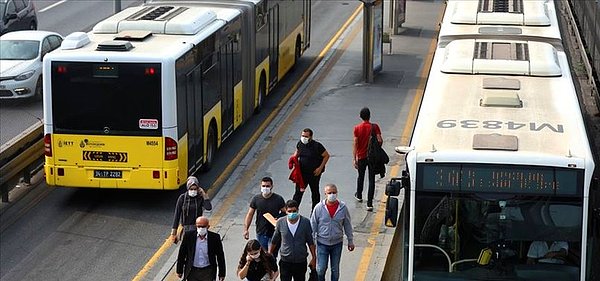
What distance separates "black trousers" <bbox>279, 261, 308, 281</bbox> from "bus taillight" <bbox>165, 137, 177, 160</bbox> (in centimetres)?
523

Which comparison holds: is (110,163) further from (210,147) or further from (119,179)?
(210,147)

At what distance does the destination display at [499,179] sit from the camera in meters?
Result: 12.0

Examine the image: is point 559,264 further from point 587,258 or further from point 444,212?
point 444,212

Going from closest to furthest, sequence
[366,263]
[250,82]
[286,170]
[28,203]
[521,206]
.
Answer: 1. [521,206]
2. [366,263]
3. [28,203]
4. [286,170]
5. [250,82]

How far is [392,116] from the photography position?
25906 millimetres

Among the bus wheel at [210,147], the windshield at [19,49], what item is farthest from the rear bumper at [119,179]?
the windshield at [19,49]

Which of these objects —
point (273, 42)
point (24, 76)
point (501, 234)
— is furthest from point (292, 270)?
point (24, 76)

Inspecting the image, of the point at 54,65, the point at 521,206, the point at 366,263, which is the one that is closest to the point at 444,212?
the point at 521,206

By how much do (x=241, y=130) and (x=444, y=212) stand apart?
13231mm

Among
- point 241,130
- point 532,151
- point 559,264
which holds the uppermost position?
point 532,151

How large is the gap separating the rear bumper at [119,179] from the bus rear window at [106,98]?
61cm

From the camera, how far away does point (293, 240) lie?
46.7 ft

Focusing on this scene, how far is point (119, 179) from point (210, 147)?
274 cm

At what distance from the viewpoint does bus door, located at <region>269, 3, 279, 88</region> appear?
27.3 meters
